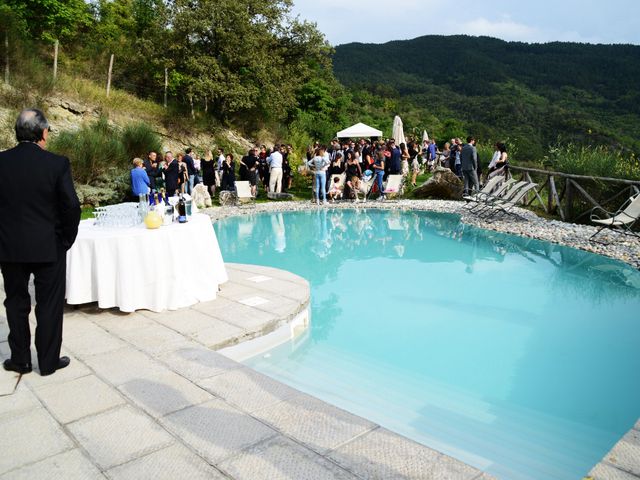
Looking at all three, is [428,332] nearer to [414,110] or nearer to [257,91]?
[257,91]

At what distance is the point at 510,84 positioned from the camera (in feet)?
210

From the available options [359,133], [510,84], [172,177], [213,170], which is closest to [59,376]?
[172,177]

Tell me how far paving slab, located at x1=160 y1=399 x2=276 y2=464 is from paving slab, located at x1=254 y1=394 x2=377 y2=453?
10 cm

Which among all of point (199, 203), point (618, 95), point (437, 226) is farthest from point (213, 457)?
point (618, 95)

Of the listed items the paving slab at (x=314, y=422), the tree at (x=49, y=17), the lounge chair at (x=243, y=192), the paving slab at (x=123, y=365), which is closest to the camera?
the paving slab at (x=314, y=422)

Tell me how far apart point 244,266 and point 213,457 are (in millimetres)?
4011

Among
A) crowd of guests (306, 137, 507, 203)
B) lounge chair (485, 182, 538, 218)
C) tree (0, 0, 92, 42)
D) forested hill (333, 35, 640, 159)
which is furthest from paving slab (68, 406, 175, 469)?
forested hill (333, 35, 640, 159)

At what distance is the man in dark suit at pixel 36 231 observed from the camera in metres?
2.85

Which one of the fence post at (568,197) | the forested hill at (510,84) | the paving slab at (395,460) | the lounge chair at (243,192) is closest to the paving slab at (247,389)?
the paving slab at (395,460)

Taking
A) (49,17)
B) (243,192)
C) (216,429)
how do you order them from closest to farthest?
(216,429)
(243,192)
(49,17)

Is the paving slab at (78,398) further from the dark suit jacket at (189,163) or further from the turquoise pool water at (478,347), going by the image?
the dark suit jacket at (189,163)

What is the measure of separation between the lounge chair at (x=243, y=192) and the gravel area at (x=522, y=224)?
0.46m

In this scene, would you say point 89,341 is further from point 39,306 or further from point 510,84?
point 510,84

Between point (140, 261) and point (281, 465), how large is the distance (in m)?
2.54
